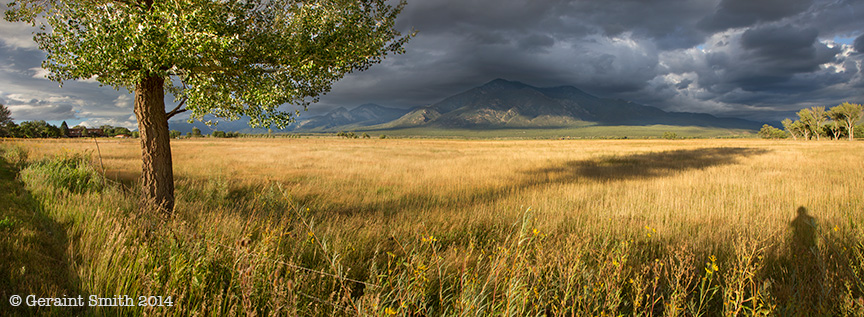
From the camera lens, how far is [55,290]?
10.6 ft

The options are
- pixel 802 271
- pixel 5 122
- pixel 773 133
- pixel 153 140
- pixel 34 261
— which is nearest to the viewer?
pixel 34 261

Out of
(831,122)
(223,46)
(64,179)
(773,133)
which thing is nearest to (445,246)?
(223,46)

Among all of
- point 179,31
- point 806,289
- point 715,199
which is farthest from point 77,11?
point 715,199

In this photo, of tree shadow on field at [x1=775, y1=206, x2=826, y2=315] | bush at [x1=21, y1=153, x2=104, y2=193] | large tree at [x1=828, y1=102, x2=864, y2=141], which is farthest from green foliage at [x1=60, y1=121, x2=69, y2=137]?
large tree at [x1=828, y1=102, x2=864, y2=141]

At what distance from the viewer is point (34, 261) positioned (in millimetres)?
3877

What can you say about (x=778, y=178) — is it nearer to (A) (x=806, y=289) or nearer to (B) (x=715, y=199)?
(B) (x=715, y=199)

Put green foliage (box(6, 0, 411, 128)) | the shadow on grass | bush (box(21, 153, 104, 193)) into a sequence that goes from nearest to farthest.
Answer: the shadow on grass, green foliage (box(6, 0, 411, 128)), bush (box(21, 153, 104, 193))

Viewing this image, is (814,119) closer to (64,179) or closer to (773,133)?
(773,133)

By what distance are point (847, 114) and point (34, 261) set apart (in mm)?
120250

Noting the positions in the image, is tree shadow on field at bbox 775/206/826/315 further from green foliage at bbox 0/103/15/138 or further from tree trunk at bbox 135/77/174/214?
green foliage at bbox 0/103/15/138

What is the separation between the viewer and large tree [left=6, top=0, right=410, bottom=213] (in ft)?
18.9

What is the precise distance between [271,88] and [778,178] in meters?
19.9

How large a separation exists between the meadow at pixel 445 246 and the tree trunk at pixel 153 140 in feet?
1.49

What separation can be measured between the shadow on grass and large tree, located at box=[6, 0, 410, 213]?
1483mm
